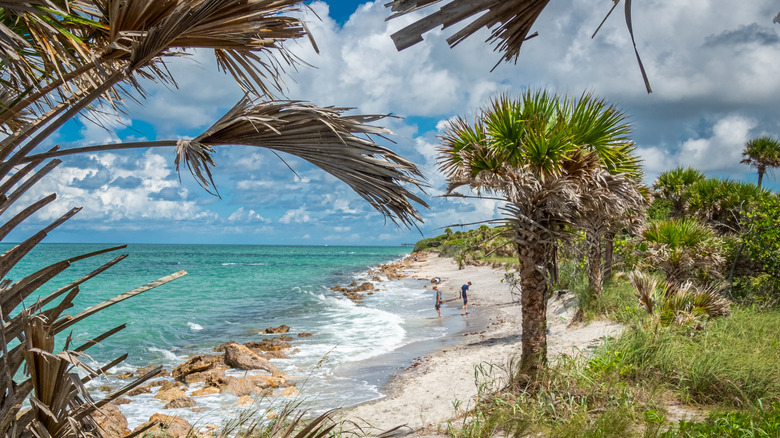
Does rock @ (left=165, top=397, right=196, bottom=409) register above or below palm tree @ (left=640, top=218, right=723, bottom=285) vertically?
below

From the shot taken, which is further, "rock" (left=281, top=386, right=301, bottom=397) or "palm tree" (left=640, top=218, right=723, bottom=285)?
"palm tree" (left=640, top=218, right=723, bottom=285)

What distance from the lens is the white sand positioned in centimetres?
766

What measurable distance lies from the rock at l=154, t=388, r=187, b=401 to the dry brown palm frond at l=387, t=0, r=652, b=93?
978 centimetres

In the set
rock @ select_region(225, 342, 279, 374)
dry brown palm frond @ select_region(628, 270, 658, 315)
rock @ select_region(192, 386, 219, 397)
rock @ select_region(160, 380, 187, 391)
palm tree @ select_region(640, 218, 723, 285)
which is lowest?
rock @ select_region(160, 380, 187, 391)

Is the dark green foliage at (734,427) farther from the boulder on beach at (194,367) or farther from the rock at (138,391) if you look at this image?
the boulder on beach at (194,367)

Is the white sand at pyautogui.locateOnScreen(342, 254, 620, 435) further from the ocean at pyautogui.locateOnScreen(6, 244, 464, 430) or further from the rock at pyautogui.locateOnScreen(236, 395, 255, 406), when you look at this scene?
the rock at pyautogui.locateOnScreen(236, 395, 255, 406)

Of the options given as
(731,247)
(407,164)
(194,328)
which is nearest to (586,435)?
(407,164)

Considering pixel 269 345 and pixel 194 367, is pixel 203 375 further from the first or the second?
pixel 269 345

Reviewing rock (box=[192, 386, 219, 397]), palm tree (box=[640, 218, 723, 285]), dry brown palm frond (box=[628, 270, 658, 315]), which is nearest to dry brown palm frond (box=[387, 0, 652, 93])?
dry brown palm frond (box=[628, 270, 658, 315])

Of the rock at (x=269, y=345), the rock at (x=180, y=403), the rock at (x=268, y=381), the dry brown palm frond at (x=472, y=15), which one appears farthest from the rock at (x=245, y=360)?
the dry brown palm frond at (x=472, y=15)

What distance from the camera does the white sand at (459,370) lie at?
7664 mm

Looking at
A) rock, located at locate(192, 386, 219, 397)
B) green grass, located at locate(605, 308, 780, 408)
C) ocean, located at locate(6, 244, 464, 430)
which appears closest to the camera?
green grass, located at locate(605, 308, 780, 408)

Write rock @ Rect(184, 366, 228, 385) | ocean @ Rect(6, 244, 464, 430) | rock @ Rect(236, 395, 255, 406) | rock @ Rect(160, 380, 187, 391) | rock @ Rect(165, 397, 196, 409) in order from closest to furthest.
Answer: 1. rock @ Rect(165, 397, 196, 409)
2. rock @ Rect(236, 395, 255, 406)
3. ocean @ Rect(6, 244, 464, 430)
4. rock @ Rect(160, 380, 187, 391)
5. rock @ Rect(184, 366, 228, 385)

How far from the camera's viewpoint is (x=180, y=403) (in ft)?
29.8
